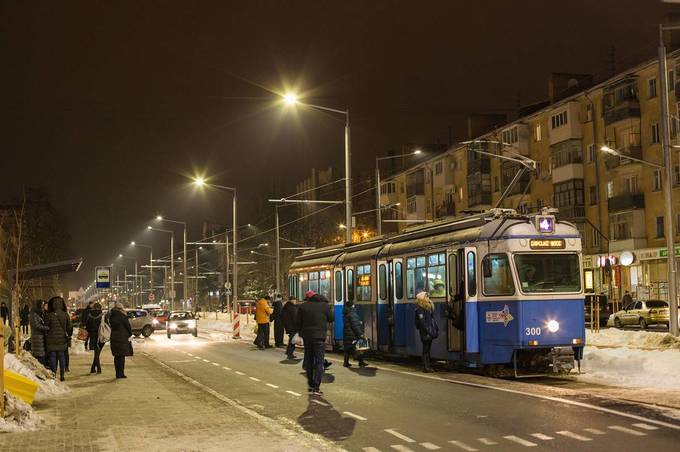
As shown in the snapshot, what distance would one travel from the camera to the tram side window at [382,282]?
73.8 ft

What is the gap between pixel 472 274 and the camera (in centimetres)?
1781

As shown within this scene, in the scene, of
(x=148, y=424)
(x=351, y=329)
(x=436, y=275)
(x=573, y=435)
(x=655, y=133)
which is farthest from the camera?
(x=655, y=133)

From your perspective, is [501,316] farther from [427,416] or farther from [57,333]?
[57,333]

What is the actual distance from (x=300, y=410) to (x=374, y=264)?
411 inches

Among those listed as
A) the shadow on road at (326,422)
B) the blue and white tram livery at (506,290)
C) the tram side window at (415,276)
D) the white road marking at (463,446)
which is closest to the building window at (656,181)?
the tram side window at (415,276)

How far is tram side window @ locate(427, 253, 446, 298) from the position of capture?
62.4 ft

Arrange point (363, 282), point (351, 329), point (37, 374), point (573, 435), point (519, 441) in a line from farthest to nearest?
1. point (363, 282)
2. point (351, 329)
3. point (37, 374)
4. point (573, 435)
5. point (519, 441)

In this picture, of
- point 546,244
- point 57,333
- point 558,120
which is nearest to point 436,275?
point 546,244

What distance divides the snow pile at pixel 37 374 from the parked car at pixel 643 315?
3390 centimetres

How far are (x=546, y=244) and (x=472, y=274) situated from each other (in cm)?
165

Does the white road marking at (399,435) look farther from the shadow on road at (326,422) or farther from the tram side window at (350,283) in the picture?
the tram side window at (350,283)

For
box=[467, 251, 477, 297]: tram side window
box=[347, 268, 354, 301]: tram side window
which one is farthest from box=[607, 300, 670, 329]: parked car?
box=[467, 251, 477, 297]: tram side window

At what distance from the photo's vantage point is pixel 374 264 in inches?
915

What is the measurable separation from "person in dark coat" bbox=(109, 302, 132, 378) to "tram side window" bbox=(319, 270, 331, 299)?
357 inches
